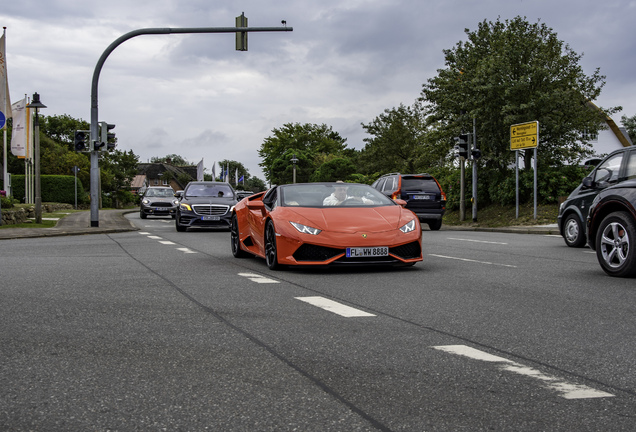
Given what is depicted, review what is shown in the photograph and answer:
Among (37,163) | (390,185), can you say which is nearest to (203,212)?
(390,185)

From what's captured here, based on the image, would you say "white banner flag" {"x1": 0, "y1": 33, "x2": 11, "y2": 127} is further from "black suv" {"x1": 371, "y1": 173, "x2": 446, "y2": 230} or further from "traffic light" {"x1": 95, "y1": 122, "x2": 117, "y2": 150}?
"black suv" {"x1": 371, "y1": 173, "x2": 446, "y2": 230}

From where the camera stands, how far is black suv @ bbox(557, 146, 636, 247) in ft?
38.5

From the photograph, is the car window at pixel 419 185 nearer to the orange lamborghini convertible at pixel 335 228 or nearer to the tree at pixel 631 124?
the orange lamborghini convertible at pixel 335 228

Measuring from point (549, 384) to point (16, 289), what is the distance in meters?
5.94

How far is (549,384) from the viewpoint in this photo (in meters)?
3.80

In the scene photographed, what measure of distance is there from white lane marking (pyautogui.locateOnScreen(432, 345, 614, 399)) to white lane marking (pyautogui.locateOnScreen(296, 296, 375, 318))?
1.43 meters

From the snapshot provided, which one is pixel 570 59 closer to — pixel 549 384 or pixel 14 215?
pixel 14 215

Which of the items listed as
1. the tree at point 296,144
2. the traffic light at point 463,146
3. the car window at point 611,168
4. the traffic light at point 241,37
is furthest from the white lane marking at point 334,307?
the tree at point 296,144

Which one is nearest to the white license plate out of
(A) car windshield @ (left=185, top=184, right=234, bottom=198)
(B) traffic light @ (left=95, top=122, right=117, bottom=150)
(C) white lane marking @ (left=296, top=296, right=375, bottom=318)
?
(C) white lane marking @ (left=296, top=296, right=375, bottom=318)

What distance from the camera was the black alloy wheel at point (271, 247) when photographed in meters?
9.71

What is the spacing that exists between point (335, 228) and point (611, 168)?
5.39 metres

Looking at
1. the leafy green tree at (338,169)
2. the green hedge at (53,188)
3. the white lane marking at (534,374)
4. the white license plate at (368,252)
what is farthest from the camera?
the leafy green tree at (338,169)

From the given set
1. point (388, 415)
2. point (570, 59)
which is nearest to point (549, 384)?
point (388, 415)

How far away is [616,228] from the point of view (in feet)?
28.8
